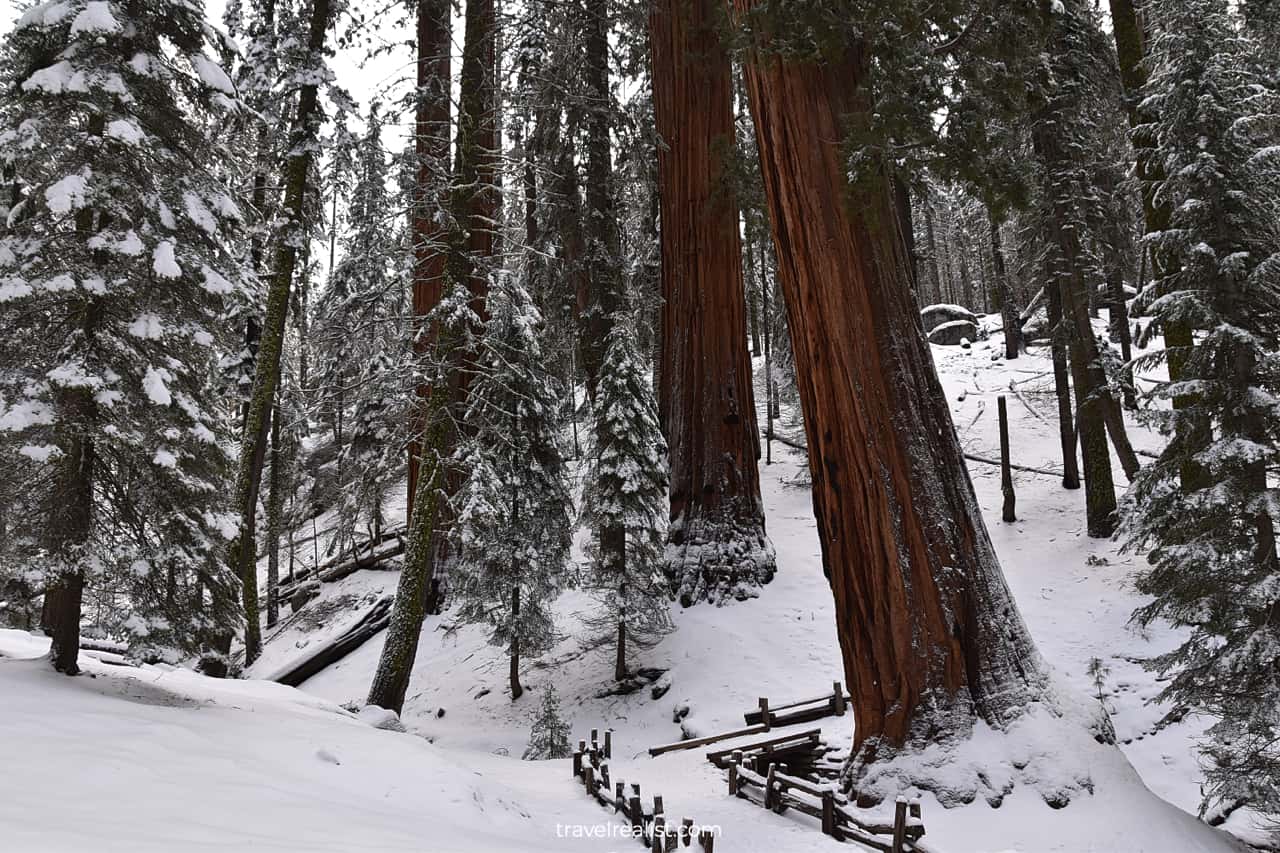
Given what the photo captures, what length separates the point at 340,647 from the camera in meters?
15.2

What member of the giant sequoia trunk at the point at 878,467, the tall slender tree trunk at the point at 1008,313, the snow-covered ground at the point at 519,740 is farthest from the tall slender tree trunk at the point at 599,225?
the tall slender tree trunk at the point at 1008,313

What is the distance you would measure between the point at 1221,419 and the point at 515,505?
31.0ft

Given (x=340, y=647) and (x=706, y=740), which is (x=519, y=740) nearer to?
(x=706, y=740)

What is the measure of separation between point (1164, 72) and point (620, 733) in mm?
9937

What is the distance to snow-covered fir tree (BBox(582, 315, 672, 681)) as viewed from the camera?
11.3 meters

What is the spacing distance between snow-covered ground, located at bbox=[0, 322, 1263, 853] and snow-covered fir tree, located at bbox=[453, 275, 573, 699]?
1496mm

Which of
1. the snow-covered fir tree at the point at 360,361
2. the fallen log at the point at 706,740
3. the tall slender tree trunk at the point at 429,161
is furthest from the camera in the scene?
the snow-covered fir tree at the point at 360,361

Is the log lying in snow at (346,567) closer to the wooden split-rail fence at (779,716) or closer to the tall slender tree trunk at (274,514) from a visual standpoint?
the tall slender tree trunk at (274,514)

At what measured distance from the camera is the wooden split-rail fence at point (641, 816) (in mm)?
5207

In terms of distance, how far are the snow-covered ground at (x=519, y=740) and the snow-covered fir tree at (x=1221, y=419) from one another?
3.10 ft

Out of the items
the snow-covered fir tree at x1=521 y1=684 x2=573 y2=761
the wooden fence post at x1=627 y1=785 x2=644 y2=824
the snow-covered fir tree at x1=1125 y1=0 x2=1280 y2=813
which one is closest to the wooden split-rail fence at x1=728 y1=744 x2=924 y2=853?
the wooden fence post at x1=627 y1=785 x2=644 y2=824

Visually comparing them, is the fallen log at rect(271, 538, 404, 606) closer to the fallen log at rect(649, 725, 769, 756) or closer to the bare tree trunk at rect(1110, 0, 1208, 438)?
the fallen log at rect(649, 725, 769, 756)

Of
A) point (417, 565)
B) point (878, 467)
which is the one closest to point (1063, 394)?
point (878, 467)

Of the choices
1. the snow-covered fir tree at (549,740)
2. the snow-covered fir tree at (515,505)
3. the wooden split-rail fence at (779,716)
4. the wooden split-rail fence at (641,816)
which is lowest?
the snow-covered fir tree at (549,740)
